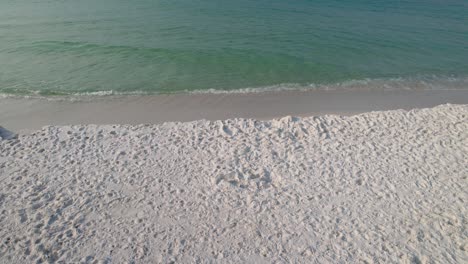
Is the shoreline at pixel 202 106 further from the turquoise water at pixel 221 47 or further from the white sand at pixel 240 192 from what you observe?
the white sand at pixel 240 192

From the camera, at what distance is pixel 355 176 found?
6.62m

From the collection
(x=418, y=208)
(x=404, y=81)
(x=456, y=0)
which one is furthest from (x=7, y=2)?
(x=456, y=0)

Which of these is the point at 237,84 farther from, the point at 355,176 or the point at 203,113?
the point at 355,176

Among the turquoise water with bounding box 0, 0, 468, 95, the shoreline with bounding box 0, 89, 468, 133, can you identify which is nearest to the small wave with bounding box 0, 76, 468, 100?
the turquoise water with bounding box 0, 0, 468, 95

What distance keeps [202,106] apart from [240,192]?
16.1 ft

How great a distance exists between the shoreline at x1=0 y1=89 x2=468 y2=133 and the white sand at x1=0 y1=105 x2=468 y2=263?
4.78 feet

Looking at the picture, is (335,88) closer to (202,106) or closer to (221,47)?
(202,106)

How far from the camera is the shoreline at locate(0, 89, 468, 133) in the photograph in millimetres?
9641

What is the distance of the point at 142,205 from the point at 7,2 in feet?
85.5

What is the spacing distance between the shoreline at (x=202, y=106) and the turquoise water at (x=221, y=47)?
2.45 feet

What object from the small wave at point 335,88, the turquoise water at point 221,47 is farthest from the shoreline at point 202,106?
the turquoise water at point 221,47

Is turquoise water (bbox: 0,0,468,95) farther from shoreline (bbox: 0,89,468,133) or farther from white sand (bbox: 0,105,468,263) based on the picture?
white sand (bbox: 0,105,468,263)

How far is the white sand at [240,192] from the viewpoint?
17.0 feet

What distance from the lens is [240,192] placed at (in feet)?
20.5
